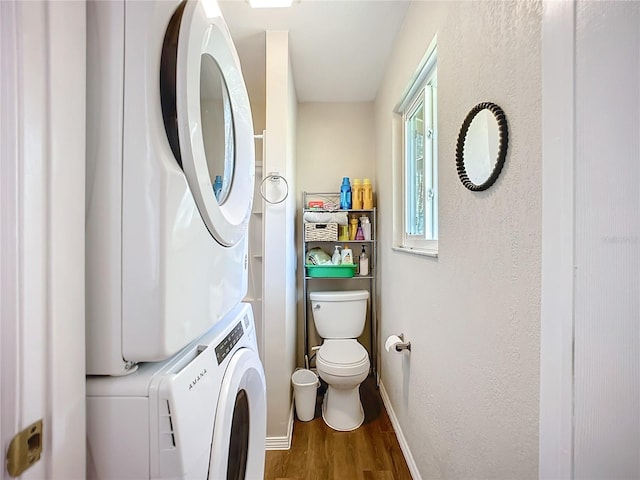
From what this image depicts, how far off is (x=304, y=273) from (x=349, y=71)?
4.78 ft

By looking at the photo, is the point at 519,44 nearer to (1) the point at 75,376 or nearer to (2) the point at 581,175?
(2) the point at 581,175

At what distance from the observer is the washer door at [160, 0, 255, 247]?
525 millimetres

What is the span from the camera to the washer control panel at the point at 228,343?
2.11 ft

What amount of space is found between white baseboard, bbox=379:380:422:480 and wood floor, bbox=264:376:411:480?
34 millimetres

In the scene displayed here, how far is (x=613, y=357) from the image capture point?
1.48 ft

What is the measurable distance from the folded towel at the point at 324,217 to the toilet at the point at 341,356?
1.74 ft

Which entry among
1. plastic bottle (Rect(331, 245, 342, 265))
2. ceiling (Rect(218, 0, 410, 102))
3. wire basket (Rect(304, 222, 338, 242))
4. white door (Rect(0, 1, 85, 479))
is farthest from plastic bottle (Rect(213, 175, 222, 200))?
plastic bottle (Rect(331, 245, 342, 265))

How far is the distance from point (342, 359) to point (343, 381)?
120 mm

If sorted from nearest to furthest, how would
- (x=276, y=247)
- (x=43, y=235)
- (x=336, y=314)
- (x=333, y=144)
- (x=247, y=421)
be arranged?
(x=43, y=235) → (x=247, y=421) → (x=276, y=247) → (x=336, y=314) → (x=333, y=144)

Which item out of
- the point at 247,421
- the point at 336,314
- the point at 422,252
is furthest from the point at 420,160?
the point at 247,421

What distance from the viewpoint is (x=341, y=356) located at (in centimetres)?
178

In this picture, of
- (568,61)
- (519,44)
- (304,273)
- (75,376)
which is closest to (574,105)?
(568,61)

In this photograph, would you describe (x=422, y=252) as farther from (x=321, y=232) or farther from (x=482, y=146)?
(x=321, y=232)

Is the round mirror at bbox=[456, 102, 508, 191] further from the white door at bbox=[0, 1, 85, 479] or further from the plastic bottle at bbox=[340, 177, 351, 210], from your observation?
the plastic bottle at bbox=[340, 177, 351, 210]
